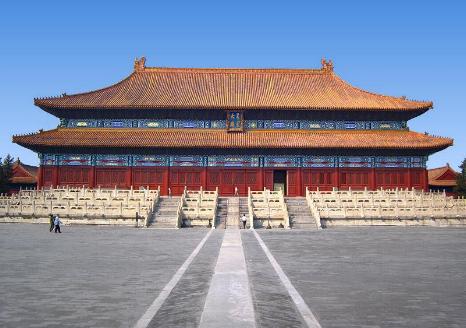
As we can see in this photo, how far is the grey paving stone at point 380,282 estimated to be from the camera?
22.1ft

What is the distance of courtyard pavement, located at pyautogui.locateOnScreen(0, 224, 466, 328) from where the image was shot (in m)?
6.61

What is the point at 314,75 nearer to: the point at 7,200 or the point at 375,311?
the point at 7,200

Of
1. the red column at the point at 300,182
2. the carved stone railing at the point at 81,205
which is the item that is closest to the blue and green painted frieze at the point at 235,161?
the red column at the point at 300,182

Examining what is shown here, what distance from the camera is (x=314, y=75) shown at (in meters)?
46.8

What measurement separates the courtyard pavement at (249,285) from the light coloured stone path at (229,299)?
0.37ft

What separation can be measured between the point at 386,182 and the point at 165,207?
20.9m

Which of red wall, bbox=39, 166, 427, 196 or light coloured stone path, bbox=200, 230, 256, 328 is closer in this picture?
light coloured stone path, bbox=200, 230, 256, 328

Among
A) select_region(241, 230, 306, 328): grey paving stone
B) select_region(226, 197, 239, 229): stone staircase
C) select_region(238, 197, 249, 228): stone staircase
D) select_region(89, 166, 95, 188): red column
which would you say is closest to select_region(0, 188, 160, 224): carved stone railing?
select_region(226, 197, 239, 229): stone staircase

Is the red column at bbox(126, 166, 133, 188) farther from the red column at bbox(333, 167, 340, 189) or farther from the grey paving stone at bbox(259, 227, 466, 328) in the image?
the grey paving stone at bbox(259, 227, 466, 328)

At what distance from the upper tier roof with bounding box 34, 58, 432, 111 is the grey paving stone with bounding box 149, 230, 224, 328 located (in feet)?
102

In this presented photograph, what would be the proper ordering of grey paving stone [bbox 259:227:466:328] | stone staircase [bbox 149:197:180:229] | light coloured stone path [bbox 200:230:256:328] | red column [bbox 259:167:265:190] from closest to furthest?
light coloured stone path [bbox 200:230:256:328] < grey paving stone [bbox 259:227:466:328] < stone staircase [bbox 149:197:180:229] < red column [bbox 259:167:265:190]

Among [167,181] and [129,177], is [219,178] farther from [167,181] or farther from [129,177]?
[129,177]

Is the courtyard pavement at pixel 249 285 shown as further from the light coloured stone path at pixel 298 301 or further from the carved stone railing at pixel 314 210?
the carved stone railing at pixel 314 210

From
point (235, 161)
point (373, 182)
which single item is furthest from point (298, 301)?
point (373, 182)
